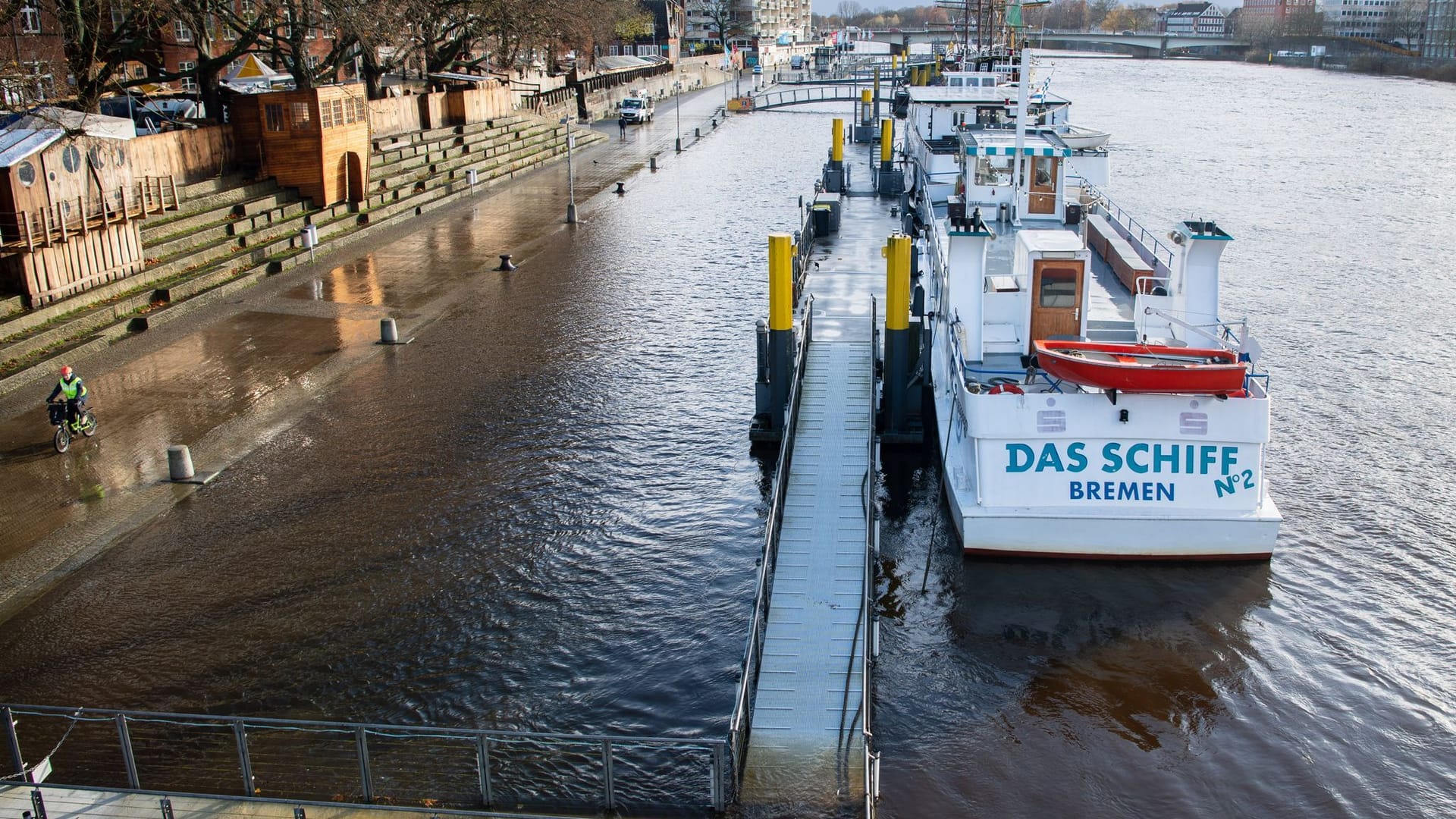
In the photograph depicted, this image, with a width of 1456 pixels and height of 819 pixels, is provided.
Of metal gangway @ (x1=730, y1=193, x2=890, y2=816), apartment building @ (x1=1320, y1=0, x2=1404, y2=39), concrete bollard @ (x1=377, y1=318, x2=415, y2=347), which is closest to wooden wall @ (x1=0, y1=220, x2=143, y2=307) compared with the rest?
concrete bollard @ (x1=377, y1=318, x2=415, y2=347)

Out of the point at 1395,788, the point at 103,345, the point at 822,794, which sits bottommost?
the point at 1395,788

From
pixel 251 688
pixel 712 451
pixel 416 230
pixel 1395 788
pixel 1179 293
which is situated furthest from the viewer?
pixel 416 230

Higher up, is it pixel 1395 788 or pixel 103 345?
pixel 103 345

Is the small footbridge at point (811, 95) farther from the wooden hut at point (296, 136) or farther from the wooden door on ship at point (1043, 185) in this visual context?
the wooden door on ship at point (1043, 185)

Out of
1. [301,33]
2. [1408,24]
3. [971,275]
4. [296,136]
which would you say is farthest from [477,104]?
[1408,24]

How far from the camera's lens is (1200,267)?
62.8 ft

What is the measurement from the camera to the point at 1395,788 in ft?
42.6

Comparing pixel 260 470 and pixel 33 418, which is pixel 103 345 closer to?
pixel 33 418

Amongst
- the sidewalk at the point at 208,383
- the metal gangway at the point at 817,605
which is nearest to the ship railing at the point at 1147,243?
the metal gangway at the point at 817,605

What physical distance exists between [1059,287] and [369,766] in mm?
13348

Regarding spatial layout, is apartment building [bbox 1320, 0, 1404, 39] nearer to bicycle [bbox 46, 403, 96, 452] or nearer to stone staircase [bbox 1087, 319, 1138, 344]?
stone staircase [bbox 1087, 319, 1138, 344]

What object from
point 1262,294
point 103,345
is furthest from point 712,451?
point 1262,294

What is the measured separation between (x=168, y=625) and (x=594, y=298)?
20024mm

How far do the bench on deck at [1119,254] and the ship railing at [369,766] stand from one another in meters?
12.0
